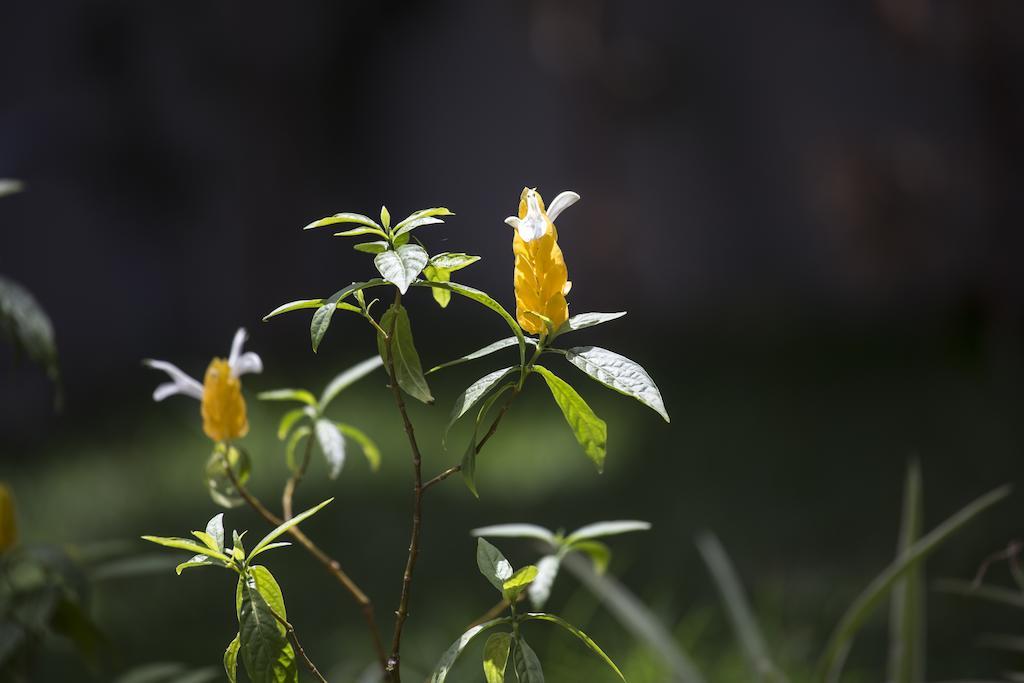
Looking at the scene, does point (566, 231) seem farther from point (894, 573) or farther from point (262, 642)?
point (262, 642)

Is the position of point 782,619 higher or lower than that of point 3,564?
lower

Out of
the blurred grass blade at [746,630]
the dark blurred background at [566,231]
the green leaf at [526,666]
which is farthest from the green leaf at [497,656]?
the dark blurred background at [566,231]

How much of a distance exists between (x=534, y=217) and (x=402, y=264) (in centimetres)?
8

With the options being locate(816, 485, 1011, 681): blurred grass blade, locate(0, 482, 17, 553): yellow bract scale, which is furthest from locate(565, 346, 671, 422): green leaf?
locate(0, 482, 17, 553): yellow bract scale

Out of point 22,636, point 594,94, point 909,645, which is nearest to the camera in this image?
point 22,636

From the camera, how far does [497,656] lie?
0.55 m

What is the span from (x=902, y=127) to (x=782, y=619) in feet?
8.26

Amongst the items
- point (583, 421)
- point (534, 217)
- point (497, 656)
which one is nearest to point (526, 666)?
point (497, 656)

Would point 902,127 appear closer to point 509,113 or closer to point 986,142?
point 986,142

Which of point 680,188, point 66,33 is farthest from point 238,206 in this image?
point 680,188

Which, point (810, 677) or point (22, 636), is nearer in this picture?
point (22, 636)

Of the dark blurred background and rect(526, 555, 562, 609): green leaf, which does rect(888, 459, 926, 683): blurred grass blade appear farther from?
the dark blurred background

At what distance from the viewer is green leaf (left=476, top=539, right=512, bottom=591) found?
55cm

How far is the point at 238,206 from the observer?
3824mm
